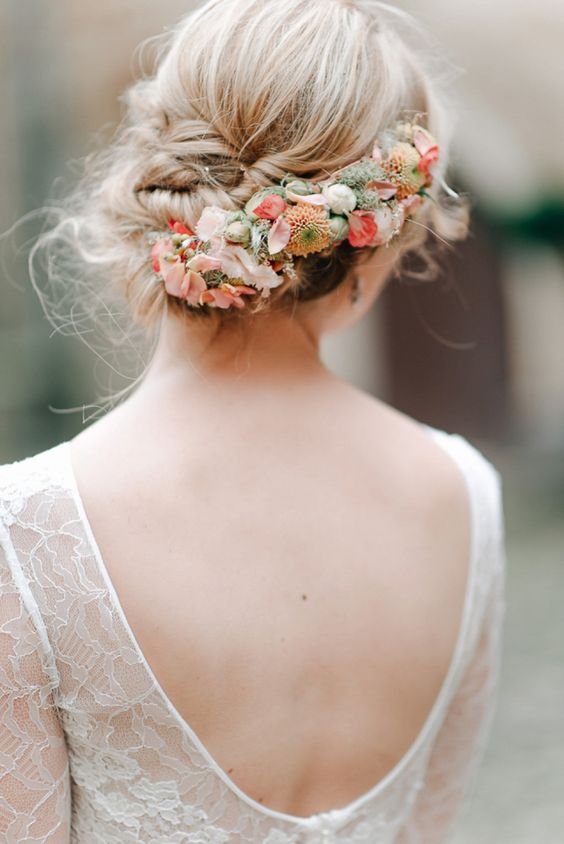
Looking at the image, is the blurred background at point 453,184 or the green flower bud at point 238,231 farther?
the blurred background at point 453,184

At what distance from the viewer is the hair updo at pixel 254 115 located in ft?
4.21

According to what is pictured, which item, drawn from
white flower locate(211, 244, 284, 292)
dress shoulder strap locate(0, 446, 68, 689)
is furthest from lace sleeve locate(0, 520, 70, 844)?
white flower locate(211, 244, 284, 292)

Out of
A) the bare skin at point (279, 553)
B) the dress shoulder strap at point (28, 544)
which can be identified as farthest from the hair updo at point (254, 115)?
the dress shoulder strap at point (28, 544)

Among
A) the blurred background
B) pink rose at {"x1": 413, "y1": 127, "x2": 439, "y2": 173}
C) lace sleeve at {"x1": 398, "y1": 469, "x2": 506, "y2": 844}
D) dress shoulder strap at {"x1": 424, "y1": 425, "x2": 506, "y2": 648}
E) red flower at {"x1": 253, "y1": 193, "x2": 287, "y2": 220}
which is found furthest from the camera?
the blurred background

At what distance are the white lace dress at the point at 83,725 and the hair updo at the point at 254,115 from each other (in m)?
0.36

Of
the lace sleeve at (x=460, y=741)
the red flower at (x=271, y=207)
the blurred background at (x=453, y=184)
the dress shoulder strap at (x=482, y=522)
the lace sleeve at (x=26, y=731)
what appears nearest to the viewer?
the lace sleeve at (x=26, y=731)

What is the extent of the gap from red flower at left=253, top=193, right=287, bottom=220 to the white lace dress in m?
0.40

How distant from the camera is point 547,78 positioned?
6480mm

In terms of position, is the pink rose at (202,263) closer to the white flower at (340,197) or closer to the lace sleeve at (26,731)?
the white flower at (340,197)

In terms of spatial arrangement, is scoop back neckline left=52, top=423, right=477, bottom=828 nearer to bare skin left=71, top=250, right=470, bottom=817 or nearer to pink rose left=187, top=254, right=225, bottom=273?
bare skin left=71, top=250, right=470, bottom=817

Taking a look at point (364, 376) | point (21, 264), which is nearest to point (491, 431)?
point (364, 376)

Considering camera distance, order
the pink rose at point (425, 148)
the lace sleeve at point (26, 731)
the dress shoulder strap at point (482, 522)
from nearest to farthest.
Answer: the lace sleeve at point (26, 731), the pink rose at point (425, 148), the dress shoulder strap at point (482, 522)

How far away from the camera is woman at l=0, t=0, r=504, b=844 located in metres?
1.26

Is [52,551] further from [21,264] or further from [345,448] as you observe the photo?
[21,264]
